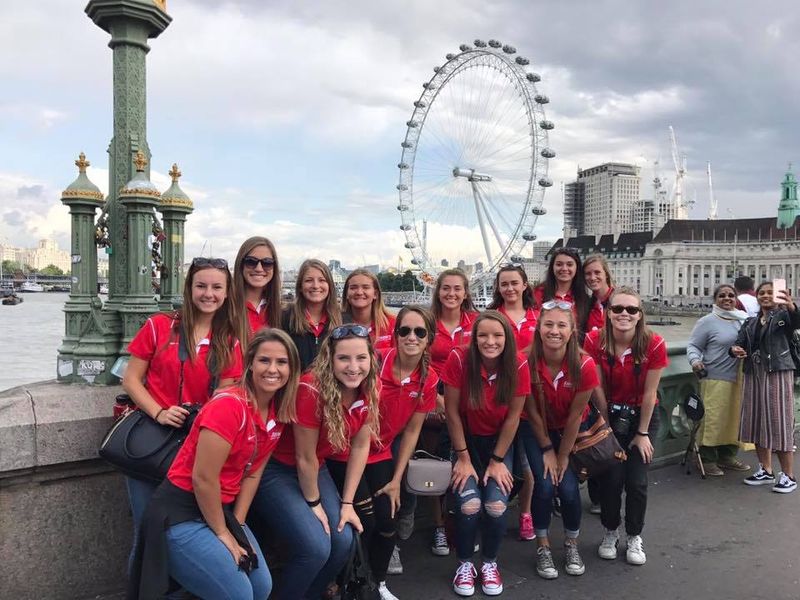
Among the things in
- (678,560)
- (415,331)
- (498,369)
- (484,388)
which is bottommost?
(678,560)

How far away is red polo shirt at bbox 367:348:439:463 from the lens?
3545 mm

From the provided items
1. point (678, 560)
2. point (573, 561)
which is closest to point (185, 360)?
point (573, 561)

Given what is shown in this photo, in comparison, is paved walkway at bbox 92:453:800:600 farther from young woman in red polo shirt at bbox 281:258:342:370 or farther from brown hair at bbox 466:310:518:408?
young woman in red polo shirt at bbox 281:258:342:370

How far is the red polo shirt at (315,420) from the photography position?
123 inches

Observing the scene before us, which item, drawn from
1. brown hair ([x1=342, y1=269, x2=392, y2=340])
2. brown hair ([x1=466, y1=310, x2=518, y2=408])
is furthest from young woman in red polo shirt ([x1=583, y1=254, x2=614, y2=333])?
Result: brown hair ([x1=342, y1=269, x2=392, y2=340])

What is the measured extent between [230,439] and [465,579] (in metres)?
1.58

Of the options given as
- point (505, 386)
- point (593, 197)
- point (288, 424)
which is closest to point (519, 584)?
point (505, 386)

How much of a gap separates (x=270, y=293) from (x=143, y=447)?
1.20 m

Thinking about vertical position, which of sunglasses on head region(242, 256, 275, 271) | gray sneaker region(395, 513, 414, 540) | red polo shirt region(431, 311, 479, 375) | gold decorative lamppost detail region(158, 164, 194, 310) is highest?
gold decorative lamppost detail region(158, 164, 194, 310)

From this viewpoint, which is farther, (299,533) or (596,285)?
(596,285)

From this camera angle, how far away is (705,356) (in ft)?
18.8

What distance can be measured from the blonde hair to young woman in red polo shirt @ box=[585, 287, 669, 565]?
5.13 ft

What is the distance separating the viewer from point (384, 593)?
11.1 ft

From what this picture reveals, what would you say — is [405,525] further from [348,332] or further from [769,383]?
[769,383]
